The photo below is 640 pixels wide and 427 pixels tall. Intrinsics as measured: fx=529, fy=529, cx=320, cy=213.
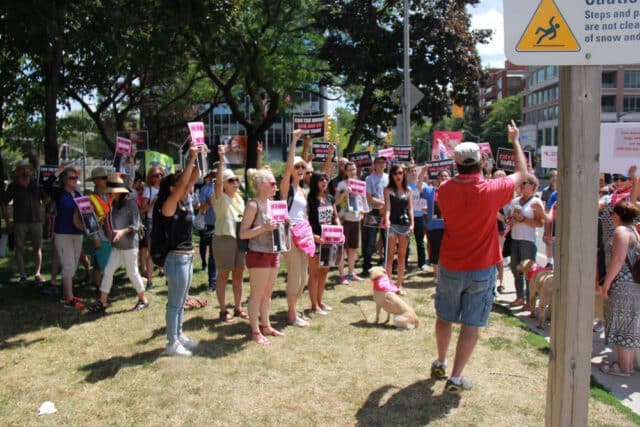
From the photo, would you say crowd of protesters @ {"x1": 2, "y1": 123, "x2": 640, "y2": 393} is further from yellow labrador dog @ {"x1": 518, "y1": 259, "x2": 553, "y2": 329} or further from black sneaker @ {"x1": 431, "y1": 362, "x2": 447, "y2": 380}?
yellow labrador dog @ {"x1": 518, "y1": 259, "x2": 553, "y2": 329}

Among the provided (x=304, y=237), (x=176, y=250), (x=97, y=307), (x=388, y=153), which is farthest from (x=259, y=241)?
(x=388, y=153)

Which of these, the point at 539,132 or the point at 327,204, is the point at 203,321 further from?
the point at 539,132

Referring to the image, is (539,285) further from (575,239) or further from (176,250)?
(176,250)

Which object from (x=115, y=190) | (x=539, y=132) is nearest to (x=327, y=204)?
(x=115, y=190)

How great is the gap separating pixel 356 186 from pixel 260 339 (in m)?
3.26

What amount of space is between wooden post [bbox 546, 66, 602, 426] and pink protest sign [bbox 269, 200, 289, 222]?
3430 mm

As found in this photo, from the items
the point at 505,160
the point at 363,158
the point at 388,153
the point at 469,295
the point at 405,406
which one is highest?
the point at 388,153

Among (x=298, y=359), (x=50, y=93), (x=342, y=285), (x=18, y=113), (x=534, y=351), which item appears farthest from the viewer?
(x=18, y=113)

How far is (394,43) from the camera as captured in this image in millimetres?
19297

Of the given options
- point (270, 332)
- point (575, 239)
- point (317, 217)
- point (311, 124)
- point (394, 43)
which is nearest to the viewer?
point (575, 239)

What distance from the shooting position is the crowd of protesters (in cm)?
430

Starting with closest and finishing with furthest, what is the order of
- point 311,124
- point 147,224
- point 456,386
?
point 456,386, point 147,224, point 311,124

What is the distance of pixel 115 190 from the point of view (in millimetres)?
6828

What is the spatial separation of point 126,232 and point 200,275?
260 centimetres
